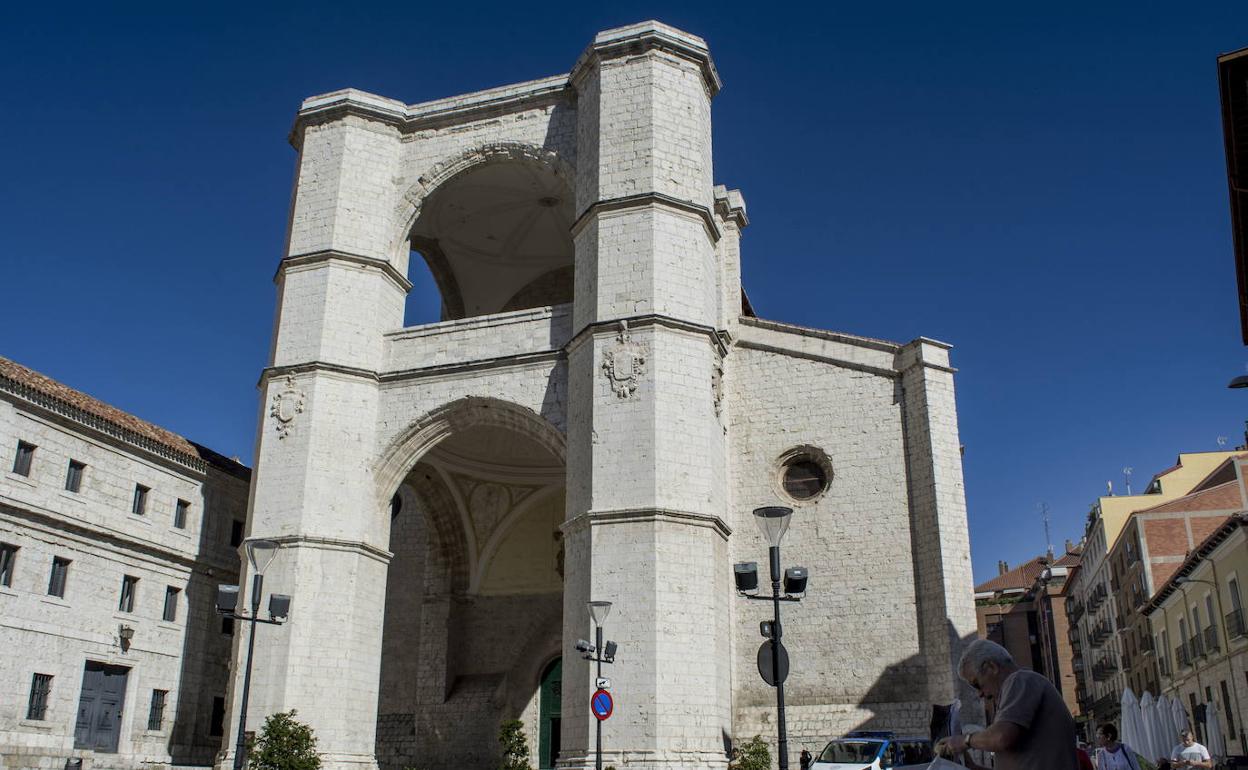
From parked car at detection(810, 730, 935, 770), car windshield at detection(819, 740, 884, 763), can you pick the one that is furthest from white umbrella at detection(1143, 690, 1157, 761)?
car windshield at detection(819, 740, 884, 763)

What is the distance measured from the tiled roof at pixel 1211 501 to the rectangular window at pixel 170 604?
2679 cm

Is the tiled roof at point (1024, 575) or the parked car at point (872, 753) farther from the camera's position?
the tiled roof at point (1024, 575)

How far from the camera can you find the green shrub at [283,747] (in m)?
15.0

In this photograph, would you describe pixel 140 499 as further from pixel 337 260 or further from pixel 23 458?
pixel 337 260

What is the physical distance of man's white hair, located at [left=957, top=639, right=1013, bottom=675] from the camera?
3.81m

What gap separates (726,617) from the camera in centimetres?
1653

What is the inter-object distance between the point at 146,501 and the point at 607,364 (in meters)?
9.17

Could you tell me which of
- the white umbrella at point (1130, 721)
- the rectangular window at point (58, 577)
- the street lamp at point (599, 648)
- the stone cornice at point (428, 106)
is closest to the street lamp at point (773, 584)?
the street lamp at point (599, 648)

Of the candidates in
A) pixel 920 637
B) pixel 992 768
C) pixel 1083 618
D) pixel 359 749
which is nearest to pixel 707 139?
pixel 920 637

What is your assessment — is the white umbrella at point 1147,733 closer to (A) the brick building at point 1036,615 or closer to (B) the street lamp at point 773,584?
(B) the street lamp at point 773,584

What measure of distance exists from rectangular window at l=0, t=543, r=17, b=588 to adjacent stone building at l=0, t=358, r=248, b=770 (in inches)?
0.7

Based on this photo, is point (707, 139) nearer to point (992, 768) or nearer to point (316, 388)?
point (316, 388)

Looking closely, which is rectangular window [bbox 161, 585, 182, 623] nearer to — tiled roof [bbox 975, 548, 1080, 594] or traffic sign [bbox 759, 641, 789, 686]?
traffic sign [bbox 759, 641, 789, 686]

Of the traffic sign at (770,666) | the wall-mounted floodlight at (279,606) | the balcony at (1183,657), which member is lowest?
the traffic sign at (770,666)
